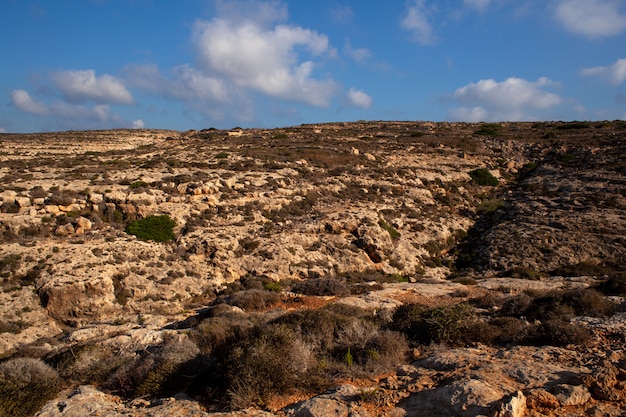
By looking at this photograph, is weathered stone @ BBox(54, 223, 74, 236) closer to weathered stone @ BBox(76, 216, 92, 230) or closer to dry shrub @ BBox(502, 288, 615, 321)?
weathered stone @ BBox(76, 216, 92, 230)

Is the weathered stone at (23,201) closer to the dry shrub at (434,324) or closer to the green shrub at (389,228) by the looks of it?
the green shrub at (389,228)

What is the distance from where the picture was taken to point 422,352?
23.7 ft

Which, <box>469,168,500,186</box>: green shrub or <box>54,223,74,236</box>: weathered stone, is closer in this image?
<box>54,223,74,236</box>: weathered stone

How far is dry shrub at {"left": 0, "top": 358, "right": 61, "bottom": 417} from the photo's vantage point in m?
5.65

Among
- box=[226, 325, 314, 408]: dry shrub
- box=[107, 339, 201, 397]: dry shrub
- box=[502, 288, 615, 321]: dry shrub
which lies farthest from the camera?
box=[502, 288, 615, 321]: dry shrub

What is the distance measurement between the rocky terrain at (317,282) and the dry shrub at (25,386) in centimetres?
3

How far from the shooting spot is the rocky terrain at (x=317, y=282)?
19.0ft

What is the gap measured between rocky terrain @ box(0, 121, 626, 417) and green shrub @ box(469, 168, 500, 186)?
63 cm

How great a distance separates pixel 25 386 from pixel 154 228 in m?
12.2

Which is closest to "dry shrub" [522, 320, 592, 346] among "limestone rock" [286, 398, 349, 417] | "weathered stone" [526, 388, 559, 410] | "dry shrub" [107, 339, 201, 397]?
"weathered stone" [526, 388, 559, 410]

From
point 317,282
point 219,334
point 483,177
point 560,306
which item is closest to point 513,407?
point 219,334

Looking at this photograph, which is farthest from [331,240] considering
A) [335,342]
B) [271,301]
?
[335,342]

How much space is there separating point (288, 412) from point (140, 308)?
10169mm

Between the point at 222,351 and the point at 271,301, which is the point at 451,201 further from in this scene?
the point at 222,351
